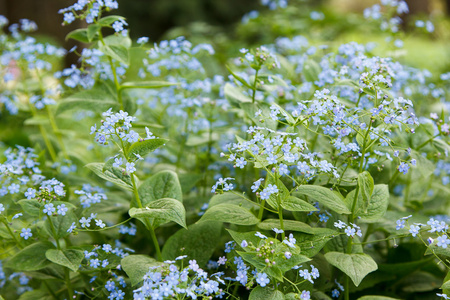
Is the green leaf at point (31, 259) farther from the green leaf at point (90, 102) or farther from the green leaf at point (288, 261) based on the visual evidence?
the green leaf at point (288, 261)

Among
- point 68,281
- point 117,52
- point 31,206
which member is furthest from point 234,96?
point 68,281

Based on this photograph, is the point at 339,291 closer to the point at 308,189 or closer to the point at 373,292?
the point at 373,292

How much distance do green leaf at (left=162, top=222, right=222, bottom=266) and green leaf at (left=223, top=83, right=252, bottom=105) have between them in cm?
78

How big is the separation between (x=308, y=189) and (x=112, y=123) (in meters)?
0.96

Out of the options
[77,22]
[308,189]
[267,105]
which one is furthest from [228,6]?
[308,189]

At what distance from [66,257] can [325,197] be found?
1331mm

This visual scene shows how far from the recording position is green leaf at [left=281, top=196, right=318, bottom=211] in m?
1.95

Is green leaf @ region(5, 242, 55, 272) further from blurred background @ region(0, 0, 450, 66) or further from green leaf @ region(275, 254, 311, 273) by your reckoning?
blurred background @ region(0, 0, 450, 66)

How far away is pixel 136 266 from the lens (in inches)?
82.0

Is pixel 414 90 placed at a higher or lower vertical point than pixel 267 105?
lower

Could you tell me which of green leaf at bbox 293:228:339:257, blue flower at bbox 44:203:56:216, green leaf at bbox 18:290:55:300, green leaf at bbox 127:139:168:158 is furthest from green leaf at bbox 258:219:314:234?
green leaf at bbox 18:290:55:300

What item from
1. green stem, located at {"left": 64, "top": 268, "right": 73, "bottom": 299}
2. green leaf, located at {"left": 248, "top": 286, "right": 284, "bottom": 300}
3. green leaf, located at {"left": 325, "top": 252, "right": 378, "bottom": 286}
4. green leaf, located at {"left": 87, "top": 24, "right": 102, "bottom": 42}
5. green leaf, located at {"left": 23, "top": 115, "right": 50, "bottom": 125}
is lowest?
green stem, located at {"left": 64, "top": 268, "right": 73, "bottom": 299}

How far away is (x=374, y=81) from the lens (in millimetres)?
2129

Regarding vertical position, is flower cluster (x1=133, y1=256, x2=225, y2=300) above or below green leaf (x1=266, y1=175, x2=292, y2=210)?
below
